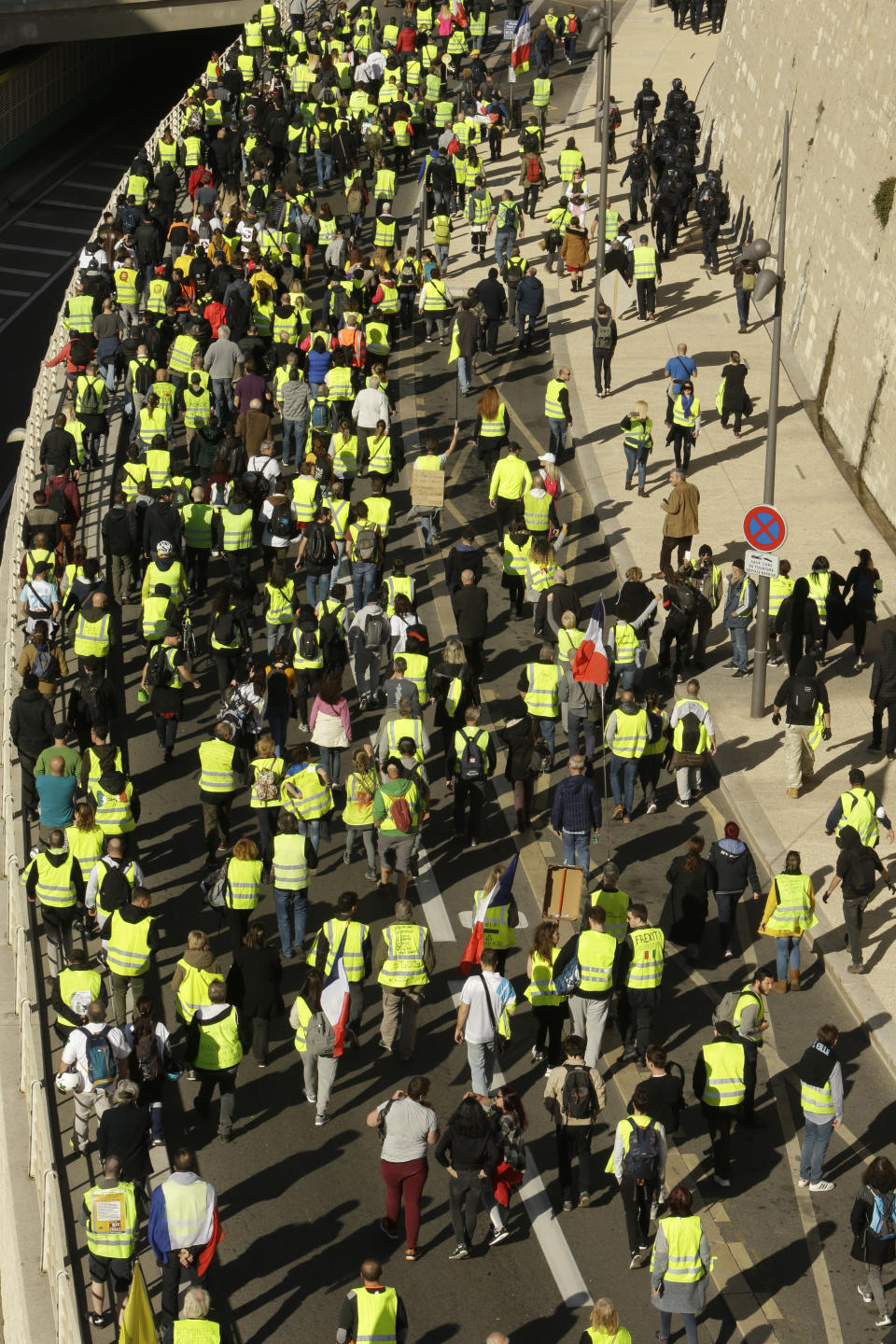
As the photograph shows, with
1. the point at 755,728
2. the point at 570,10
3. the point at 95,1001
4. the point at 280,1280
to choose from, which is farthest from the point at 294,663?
the point at 570,10

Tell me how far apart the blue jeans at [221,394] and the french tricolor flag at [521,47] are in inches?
925

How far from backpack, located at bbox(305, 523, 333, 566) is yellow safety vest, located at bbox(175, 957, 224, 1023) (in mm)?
8578

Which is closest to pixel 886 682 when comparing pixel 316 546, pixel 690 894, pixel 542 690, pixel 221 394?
pixel 542 690

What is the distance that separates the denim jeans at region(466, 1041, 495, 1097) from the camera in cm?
1720

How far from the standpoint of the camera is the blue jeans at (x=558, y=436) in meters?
30.2

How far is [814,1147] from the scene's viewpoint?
16672 mm

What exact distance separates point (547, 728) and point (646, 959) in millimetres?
5335

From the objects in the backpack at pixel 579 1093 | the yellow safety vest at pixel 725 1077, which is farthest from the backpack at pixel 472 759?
the backpack at pixel 579 1093

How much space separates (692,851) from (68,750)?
19.5ft

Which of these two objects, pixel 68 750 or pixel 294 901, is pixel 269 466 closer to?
pixel 68 750

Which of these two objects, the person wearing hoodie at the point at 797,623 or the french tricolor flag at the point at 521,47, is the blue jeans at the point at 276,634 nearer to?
the person wearing hoodie at the point at 797,623

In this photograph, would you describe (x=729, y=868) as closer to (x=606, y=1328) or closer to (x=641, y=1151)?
(x=641, y=1151)

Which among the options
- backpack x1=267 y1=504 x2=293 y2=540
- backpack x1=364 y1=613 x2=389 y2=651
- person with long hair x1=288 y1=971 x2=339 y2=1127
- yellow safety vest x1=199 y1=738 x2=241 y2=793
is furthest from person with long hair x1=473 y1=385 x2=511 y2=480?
person with long hair x1=288 y1=971 x2=339 y2=1127

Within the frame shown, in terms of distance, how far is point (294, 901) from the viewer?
760 inches
